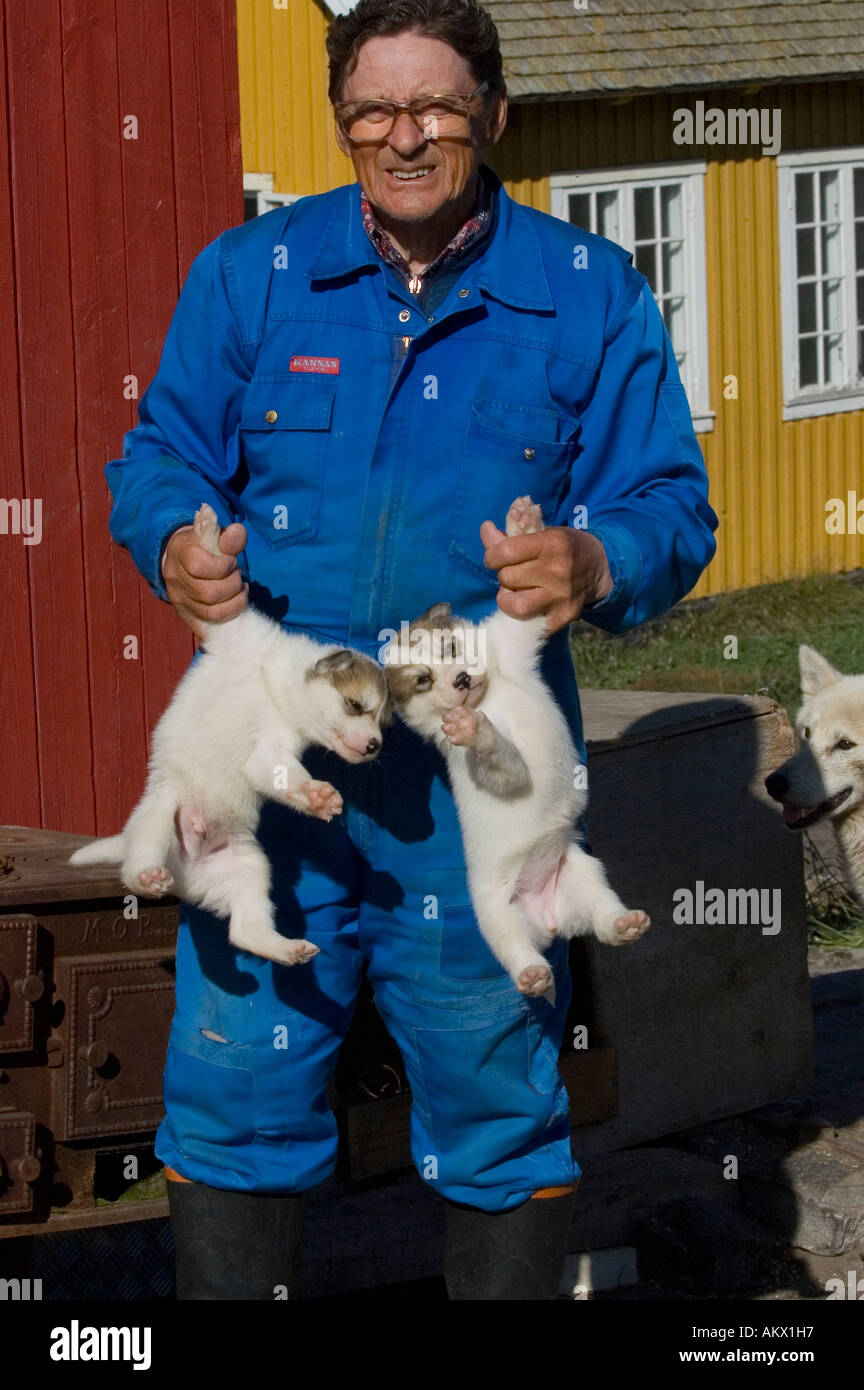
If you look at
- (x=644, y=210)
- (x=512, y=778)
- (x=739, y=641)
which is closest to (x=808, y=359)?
(x=644, y=210)

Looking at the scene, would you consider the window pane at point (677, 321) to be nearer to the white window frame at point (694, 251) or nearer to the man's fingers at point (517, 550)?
the white window frame at point (694, 251)

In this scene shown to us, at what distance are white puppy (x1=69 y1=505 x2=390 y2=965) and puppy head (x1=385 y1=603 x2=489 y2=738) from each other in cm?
7

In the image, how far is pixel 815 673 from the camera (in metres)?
6.21

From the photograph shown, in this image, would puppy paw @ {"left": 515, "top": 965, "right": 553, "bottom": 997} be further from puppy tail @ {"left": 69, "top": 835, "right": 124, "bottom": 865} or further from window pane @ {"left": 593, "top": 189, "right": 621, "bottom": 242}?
window pane @ {"left": 593, "top": 189, "right": 621, "bottom": 242}

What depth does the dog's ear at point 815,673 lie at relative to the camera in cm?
618

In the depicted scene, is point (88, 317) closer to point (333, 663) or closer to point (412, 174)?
point (412, 174)

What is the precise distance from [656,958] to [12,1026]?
220 centimetres

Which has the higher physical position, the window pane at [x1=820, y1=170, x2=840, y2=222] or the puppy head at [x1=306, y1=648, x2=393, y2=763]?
the window pane at [x1=820, y1=170, x2=840, y2=222]

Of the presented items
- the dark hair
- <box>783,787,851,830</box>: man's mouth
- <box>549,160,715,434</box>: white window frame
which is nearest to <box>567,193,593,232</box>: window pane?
<box>549,160,715,434</box>: white window frame

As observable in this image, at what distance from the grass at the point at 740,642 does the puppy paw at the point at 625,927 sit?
6.69m

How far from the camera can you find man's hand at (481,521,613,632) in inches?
128

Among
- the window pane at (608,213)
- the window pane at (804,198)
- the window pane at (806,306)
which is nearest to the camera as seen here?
the window pane at (608,213)

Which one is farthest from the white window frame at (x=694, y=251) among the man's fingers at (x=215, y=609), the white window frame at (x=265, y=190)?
the man's fingers at (x=215, y=609)

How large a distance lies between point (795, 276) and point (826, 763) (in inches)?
396
